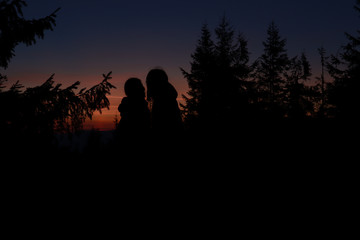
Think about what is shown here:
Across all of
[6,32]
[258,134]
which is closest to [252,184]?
[6,32]

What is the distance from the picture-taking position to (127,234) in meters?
3.58

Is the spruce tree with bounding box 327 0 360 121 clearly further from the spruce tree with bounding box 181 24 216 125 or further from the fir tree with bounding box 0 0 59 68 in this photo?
the fir tree with bounding box 0 0 59 68

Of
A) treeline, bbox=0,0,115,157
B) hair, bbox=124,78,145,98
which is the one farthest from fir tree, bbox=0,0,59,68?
hair, bbox=124,78,145,98

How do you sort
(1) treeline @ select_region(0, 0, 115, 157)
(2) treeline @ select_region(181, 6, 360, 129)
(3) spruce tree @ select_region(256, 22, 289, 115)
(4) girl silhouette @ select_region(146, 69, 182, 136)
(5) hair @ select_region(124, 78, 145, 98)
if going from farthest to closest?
(3) spruce tree @ select_region(256, 22, 289, 115)
(2) treeline @ select_region(181, 6, 360, 129)
(5) hair @ select_region(124, 78, 145, 98)
(4) girl silhouette @ select_region(146, 69, 182, 136)
(1) treeline @ select_region(0, 0, 115, 157)

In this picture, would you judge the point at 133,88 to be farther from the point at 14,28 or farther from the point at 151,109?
the point at 14,28

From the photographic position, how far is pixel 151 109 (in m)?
5.12

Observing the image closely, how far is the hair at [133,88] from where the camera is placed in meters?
5.01

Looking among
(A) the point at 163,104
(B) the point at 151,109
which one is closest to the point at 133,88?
(B) the point at 151,109

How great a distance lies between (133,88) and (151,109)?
607 mm

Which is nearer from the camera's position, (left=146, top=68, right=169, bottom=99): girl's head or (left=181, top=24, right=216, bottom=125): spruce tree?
(left=146, top=68, right=169, bottom=99): girl's head

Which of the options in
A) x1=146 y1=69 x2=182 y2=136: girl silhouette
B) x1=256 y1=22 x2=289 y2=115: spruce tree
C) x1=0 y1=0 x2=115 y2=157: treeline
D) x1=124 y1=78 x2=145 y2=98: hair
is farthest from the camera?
x1=256 y1=22 x2=289 y2=115: spruce tree

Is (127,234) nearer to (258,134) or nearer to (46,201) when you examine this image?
(46,201)

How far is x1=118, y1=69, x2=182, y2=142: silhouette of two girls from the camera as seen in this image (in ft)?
15.6

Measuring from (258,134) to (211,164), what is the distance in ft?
19.8
